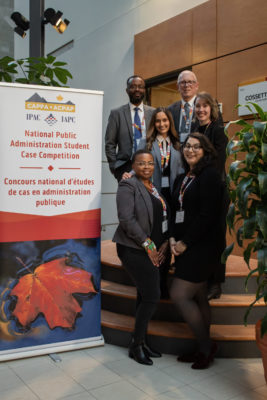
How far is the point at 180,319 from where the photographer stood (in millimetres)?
2975

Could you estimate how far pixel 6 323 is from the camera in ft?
8.54

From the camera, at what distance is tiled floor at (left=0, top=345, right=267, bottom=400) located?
7.22ft

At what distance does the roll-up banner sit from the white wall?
266 cm

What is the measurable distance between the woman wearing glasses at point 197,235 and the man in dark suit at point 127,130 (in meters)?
0.65

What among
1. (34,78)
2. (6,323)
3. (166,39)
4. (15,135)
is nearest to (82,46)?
(166,39)

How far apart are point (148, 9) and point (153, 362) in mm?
4706

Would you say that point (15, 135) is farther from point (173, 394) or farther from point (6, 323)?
point (173, 394)

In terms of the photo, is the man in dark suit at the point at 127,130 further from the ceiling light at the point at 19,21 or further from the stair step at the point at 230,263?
the ceiling light at the point at 19,21

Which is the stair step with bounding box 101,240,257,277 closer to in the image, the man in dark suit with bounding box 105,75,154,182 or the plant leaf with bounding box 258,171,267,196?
the man in dark suit with bounding box 105,75,154,182

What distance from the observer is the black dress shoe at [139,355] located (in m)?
2.58

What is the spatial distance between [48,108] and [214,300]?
1844 millimetres

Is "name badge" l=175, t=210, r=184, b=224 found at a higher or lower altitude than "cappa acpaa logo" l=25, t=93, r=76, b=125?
lower

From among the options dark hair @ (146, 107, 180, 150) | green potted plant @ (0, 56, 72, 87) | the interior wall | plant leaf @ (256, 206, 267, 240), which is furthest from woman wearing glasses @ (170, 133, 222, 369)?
the interior wall

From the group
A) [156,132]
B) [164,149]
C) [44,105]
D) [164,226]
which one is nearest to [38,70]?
[44,105]
